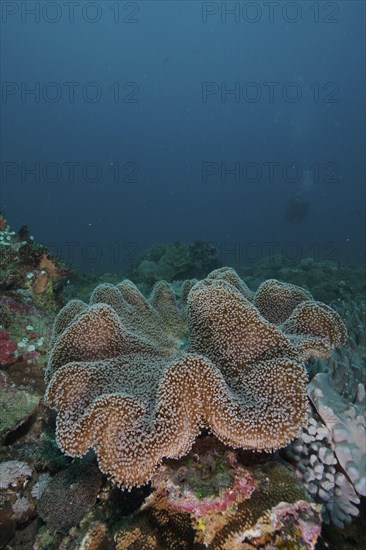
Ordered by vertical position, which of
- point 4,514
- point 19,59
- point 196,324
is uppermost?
point 19,59

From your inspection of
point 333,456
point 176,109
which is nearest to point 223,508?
point 333,456

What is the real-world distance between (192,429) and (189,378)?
300 mm

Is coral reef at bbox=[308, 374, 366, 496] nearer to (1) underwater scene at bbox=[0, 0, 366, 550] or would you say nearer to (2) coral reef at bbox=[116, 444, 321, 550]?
(1) underwater scene at bbox=[0, 0, 366, 550]

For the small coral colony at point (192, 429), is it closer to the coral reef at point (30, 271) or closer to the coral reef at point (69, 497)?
the coral reef at point (69, 497)

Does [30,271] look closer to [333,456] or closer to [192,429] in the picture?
[192,429]

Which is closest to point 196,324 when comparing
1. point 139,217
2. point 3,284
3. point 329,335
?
point 329,335

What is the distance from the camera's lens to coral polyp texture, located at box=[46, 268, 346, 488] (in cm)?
194

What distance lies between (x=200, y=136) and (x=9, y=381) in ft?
495

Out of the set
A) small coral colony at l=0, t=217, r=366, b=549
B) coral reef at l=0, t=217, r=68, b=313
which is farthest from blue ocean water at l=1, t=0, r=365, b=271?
small coral colony at l=0, t=217, r=366, b=549

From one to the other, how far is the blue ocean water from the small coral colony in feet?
344

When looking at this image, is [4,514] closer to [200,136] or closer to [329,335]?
[329,335]

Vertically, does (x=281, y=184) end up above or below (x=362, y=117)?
below

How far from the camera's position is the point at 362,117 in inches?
5012

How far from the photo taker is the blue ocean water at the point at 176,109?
Result: 11706 centimetres
